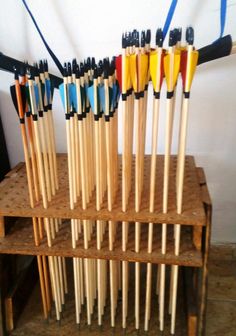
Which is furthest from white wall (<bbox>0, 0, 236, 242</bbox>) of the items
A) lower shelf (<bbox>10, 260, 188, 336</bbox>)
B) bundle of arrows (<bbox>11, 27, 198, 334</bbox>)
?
lower shelf (<bbox>10, 260, 188, 336</bbox>)

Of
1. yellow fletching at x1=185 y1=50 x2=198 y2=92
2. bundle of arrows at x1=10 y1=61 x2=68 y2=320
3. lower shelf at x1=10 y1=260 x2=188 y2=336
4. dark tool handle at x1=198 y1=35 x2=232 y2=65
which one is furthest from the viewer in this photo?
lower shelf at x1=10 y1=260 x2=188 y2=336

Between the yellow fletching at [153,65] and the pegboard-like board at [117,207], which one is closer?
the yellow fletching at [153,65]

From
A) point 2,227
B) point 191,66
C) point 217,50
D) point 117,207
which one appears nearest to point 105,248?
point 117,207

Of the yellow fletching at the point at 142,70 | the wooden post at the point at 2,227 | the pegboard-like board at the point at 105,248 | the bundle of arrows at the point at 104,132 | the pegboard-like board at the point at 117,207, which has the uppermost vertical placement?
the yellow fletching at the point at 142,70

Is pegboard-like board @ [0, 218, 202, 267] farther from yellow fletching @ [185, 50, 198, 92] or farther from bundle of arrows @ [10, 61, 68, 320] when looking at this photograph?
yellow fletching @ [185, 50, 198, 92]

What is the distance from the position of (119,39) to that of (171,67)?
1.69ft

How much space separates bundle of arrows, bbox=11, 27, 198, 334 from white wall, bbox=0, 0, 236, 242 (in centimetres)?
30

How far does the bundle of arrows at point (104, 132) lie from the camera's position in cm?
82

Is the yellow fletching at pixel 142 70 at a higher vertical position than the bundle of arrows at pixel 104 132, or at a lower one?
higher

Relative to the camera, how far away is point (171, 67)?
786 millimetres

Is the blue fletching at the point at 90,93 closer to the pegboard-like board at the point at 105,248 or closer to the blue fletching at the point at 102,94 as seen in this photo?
the blue fletching at the point at 102,94

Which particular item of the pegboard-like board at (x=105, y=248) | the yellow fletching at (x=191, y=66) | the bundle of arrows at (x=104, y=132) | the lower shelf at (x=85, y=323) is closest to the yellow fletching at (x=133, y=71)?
the bundle of arrows at (x=104, y=132)

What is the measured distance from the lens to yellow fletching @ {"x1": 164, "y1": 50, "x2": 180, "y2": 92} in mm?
776

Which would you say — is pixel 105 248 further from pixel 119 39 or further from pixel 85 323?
pixel 119 39
